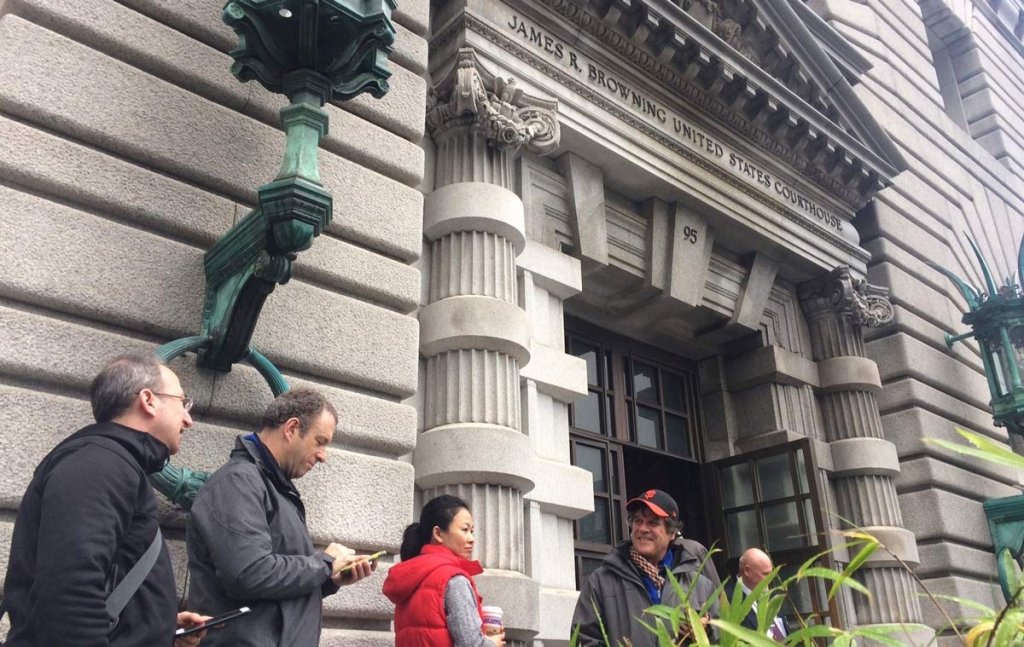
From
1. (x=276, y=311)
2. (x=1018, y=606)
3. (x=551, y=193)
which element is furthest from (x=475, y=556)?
(x=1018, y=606)

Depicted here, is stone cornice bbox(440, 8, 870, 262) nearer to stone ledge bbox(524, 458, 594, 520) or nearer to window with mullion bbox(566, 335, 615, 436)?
window with mullion bbox(566, 335, 615, 436)

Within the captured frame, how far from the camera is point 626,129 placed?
8.39m

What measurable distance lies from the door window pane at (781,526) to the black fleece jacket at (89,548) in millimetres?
7619

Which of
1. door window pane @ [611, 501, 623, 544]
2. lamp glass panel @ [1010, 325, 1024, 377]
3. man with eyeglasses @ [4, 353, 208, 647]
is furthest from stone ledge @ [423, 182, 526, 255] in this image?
lamp glass panel @ [1010, 325, 1024, 377]

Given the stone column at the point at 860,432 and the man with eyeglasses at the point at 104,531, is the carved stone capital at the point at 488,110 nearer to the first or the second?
the man with eyeglasses at the point at 104,531

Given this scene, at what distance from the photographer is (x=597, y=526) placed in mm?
8141

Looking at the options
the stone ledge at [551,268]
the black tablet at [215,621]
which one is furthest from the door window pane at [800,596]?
the black tablet at [215,621]

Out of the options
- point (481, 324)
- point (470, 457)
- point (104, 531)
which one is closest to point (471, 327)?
point (481, 324)

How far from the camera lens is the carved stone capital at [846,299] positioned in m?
10.6

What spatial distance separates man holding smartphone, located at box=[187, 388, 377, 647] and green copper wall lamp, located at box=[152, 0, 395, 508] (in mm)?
921

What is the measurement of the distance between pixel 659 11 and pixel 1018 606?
787cm

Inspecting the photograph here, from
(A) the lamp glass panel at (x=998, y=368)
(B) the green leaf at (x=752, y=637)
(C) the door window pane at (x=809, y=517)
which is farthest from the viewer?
(A) the lamp glass panel at (x=998, y=368)

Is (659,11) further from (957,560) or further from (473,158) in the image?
(957,560)

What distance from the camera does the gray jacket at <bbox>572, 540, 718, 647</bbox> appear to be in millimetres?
4449
